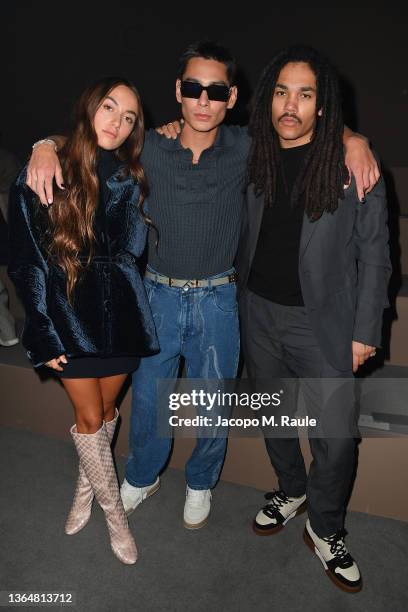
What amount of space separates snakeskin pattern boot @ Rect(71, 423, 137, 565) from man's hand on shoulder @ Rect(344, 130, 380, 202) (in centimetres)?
118

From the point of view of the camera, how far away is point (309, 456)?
2.06 meters

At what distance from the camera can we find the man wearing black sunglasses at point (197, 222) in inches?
64.4

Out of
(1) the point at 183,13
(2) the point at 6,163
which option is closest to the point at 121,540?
(2) the point at 6,163

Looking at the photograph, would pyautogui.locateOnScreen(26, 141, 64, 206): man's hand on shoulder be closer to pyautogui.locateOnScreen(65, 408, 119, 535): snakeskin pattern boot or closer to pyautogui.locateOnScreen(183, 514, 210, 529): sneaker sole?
pyautogui.locateOnScreen(65, 408, 119, 535): snakeskin pattern boot

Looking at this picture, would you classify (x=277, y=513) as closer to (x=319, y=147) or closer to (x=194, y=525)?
(x=194, y=525)

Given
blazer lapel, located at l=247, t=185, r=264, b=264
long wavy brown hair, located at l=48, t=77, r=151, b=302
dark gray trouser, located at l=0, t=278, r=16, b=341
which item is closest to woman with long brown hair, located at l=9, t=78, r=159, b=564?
long wavy brown hair, located at l=48, t=77, r=151, b=302

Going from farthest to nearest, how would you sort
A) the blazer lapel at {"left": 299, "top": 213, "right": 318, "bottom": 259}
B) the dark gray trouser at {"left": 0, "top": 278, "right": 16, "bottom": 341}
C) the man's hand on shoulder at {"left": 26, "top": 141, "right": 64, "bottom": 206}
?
the dark gray trouser at {"left": 0, "top": 278, "right": 16, "bottom": 341} → the blazer lapel at {"left": 299, "top": 213, "right": 318, "bottom": 259} → the man's hand on shoulder at {"left": 26, "top": 141, "right": 64, "bottom": 206}

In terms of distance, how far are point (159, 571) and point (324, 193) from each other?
1.41m

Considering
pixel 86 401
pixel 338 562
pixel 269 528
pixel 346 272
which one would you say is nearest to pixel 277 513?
pixel 269 528

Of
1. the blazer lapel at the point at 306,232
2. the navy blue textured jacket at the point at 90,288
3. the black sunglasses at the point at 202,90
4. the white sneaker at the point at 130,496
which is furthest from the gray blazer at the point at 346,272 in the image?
the white sneaker at the point at 130,496

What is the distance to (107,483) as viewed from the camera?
71.8 inches

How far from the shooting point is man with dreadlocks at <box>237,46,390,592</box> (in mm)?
1552

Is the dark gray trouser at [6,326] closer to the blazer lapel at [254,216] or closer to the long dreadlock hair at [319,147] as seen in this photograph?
the blazer lapel at [254,216]

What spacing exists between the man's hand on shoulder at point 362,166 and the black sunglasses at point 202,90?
0.43 metres
